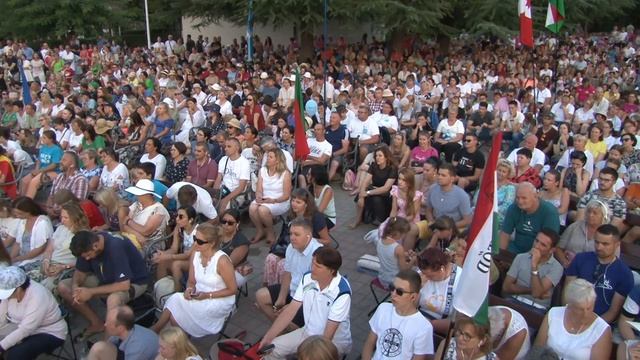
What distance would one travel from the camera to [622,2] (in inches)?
950

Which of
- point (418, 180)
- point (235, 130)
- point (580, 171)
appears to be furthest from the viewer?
point (235, 130)

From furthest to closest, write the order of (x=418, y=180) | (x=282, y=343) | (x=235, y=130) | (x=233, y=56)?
(x=233, y=56) → (x=235, y=130) → (x=418, y=180) → (x=282, y=343)

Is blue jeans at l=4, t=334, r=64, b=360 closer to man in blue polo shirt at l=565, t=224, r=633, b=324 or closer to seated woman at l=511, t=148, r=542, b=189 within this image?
man in blue polo shirt at l=565, t=224, r=633, b=324

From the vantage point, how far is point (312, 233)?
562cm

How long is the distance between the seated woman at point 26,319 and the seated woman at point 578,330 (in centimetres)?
370

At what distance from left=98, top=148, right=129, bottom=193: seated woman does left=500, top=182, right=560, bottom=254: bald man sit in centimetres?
476

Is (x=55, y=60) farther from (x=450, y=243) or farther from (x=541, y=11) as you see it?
(x=450, y=243)

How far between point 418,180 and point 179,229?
11.2 feet

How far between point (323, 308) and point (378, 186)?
3.77 meters

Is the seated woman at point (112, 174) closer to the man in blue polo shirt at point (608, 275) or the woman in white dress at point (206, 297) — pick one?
the woman in white dress at point (206, 297)

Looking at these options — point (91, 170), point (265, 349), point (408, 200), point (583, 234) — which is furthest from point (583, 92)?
point (265, 349)

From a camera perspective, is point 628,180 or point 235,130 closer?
point 628,180

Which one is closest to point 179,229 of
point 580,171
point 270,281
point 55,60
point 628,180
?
point 270,281

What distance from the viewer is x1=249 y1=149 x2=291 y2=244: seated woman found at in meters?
7.26
